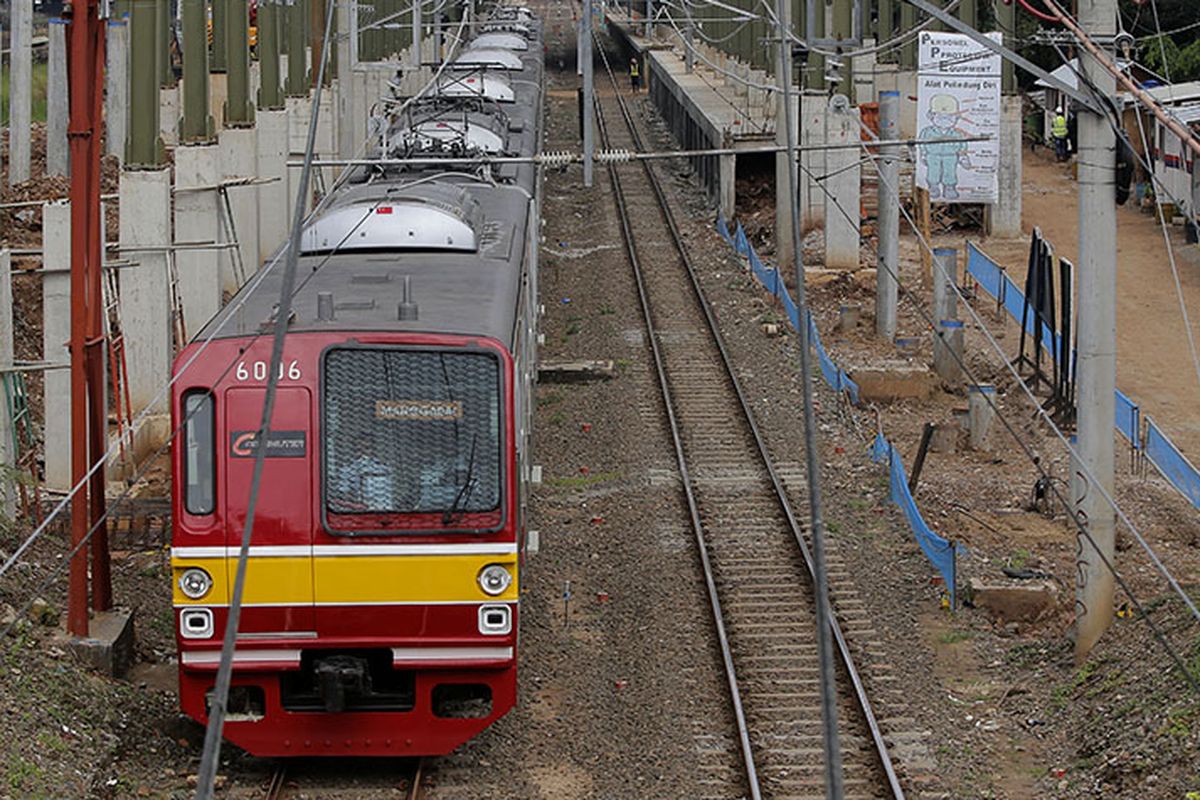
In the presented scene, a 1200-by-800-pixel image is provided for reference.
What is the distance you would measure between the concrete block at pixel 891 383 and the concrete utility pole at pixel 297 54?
12.8 m

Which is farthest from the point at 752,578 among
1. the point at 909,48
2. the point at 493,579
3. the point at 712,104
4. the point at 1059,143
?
the point at 712,104

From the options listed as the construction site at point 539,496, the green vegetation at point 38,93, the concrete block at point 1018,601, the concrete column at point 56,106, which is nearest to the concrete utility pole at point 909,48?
the construction site at point 539,496

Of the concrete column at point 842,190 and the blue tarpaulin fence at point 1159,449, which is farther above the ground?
the concrete column at point 842,190

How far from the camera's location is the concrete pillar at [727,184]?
113 ft

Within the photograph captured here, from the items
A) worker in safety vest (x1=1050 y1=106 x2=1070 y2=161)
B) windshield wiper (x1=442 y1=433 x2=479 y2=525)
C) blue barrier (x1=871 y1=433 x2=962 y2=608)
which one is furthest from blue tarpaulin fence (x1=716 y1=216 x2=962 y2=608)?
worker in safety vest (x1=1050 y1=106 x2=1070 y2=161)

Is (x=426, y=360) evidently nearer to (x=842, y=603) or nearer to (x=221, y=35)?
(x=842, y=603)

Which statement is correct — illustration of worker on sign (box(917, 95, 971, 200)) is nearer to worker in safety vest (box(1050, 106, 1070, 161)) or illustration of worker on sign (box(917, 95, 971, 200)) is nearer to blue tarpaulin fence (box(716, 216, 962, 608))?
blue tarpaulin fence (box(716, 216, 962, 608))

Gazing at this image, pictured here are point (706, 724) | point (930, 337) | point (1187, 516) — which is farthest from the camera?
point (930, 337)

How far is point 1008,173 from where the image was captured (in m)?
34.3

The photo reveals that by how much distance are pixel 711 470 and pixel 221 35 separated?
61.7 feet

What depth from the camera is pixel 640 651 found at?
1320cm

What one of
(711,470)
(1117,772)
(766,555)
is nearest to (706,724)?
(1117,772)

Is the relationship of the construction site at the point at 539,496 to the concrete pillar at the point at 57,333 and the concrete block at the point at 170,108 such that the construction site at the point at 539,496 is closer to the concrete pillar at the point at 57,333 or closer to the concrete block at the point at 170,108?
the concrete pillar at the point at 57,333

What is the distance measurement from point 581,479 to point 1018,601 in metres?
5.39
